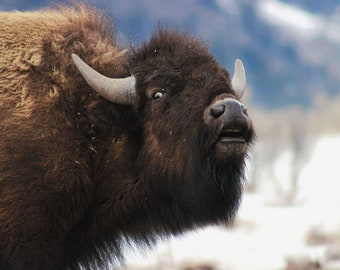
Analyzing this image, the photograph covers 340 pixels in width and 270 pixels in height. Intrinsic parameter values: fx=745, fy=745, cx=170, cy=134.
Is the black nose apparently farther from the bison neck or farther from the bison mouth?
the bison neck

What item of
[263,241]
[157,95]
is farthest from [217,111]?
[263,241]

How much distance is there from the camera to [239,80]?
7262 millimetres

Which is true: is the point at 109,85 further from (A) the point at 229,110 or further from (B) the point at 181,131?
(A) the point at 229,110

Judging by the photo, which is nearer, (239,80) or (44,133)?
(44,133)

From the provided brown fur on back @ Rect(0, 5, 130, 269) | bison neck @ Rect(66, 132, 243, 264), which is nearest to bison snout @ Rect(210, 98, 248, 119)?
bison neck @ Rect(66, 132, 243, 264)

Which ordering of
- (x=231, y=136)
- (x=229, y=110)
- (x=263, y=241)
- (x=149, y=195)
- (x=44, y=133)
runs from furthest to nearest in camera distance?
(x=263, y=241) → (x=149, y=195) → (x=44, y=133) → (x=231, y=136) → (x=229, y=110)

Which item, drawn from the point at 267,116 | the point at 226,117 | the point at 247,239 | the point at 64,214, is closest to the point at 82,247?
the point at 64,214

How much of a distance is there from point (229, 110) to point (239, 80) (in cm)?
133

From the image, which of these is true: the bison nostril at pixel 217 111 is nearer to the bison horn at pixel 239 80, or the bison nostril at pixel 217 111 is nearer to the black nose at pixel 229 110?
the black nose at pixel 229 110

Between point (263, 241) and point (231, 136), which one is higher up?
point (231, 136)

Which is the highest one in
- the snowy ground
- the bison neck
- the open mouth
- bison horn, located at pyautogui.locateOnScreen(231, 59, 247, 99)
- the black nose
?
the black nose

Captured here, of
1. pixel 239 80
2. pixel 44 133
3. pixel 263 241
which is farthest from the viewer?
pixel 263 241

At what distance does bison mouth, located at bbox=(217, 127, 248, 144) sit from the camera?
20.1 feet

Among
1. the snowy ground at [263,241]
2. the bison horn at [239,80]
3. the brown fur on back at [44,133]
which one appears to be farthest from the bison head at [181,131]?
the snowy ground at [263,241]
